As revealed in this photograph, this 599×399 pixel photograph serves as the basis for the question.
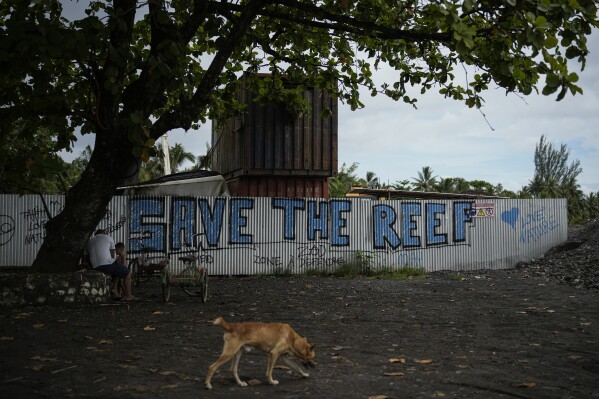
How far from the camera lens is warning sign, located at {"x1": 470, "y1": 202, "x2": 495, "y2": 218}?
2097 centimetres

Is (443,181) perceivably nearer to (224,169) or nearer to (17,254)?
(224,169)

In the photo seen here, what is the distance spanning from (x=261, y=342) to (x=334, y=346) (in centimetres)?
245

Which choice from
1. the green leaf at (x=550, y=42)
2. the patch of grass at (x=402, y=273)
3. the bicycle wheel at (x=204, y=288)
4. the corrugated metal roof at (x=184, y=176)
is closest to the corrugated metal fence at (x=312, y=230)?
the patch of grass at (x=402, y=273)

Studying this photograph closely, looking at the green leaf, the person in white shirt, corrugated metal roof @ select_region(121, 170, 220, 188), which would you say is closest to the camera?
the green leaf

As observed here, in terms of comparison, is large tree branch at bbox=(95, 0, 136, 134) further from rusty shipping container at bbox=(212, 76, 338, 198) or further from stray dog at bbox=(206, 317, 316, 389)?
rusty shipping container at bbox=(212, 76, 338, 198)

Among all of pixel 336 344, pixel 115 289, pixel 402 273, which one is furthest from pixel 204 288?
pixel 402 273

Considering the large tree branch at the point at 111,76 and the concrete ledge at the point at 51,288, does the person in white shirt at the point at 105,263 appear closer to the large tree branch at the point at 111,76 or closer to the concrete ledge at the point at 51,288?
the concrete ledge at the point at 51,288

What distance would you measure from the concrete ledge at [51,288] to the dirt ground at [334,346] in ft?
0.73

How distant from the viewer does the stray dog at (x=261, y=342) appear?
5.64 metres

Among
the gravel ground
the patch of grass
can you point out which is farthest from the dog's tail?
the patch of grass

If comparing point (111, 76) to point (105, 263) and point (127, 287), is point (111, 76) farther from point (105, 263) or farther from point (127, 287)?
point (127, 287)

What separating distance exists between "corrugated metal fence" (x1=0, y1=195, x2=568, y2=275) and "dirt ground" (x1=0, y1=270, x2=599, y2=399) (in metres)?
4.38

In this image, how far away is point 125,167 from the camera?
39.2 feet

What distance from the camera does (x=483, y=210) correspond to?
21031mm
